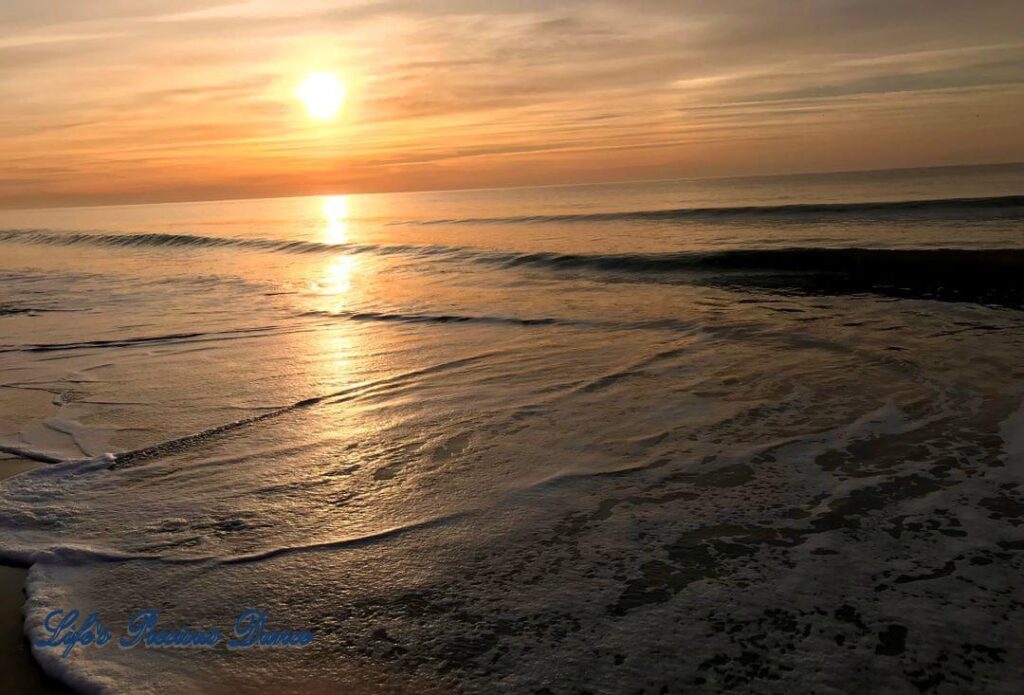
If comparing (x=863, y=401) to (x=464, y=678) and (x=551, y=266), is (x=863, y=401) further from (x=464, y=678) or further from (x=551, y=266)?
(x=551, y=266)

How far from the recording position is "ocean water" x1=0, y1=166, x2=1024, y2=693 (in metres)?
2.72

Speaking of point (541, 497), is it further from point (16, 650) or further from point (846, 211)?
point (846, 211)

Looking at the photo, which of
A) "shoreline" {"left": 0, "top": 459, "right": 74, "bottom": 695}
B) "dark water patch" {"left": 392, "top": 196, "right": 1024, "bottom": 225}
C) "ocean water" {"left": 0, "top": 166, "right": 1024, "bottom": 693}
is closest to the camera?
"shoreline" {"left": 0, "top": 459, "right": 74, "bottom": 695}

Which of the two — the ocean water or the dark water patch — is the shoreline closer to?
the ocean water

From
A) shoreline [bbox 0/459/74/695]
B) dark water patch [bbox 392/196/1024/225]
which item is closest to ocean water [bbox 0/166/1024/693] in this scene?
shoreline [bbox 0/459/74/695]

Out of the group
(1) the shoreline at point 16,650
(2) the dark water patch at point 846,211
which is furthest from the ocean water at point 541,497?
(2) the dark water patch at point 846,211

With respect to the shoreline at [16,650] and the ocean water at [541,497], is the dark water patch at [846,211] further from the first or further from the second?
the shoreline at [16,650]

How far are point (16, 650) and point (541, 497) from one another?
100 inches

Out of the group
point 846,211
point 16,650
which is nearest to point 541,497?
point 16,650

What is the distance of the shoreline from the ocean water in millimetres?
65

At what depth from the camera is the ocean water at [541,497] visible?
8.92ft

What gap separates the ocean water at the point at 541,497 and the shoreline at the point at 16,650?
65mm

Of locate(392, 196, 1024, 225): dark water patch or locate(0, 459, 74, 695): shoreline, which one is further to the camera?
locate(392, 196, 1024, 225): dark water patch

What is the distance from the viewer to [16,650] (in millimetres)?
2816
